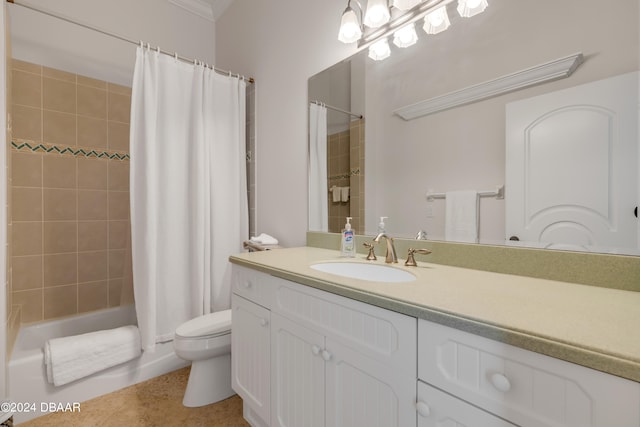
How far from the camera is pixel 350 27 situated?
1.45 metres

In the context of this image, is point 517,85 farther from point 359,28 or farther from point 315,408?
point 315,408

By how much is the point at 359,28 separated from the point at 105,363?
7.55ft

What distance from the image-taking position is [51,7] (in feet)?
6.49

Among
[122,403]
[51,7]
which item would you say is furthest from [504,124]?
[51,7]

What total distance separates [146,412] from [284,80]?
2.13m

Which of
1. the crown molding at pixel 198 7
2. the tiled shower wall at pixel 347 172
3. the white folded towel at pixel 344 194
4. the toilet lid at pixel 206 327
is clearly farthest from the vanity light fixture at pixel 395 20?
the crown molding at pixel 198 7

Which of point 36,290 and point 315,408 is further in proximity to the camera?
point 36,290

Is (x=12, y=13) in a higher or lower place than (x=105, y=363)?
higher

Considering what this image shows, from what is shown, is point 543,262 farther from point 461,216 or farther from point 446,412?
point 446,412

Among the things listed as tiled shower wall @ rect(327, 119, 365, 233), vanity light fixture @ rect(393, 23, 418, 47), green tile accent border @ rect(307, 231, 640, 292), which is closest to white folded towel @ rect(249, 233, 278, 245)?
tiled shower wall @ rect(327, 119, 365, 233)

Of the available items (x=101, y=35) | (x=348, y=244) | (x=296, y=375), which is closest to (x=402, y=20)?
(x=348, y=244)

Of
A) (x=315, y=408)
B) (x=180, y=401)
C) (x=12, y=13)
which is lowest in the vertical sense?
(x=180, y=401)

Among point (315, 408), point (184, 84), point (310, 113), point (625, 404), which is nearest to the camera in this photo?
point (625, 404)

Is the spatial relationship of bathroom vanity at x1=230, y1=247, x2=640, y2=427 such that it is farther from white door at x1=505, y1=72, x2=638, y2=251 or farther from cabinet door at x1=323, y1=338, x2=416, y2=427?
white door at x1=505, y1=72, x2=638, y2=251
